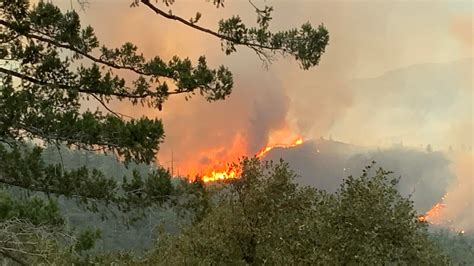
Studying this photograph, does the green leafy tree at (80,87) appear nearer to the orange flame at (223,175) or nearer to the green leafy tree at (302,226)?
the green leafy tree at (302,226)

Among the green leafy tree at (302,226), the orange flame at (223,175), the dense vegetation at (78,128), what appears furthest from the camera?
the orange flame at (223,175)

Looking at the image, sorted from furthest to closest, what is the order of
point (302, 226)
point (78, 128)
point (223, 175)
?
point (223, 175), point (302, 226), point (78, 128)

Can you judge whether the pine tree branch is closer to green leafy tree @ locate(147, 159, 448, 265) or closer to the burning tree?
the burning tree

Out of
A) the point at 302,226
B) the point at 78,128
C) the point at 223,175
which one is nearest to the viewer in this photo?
the point at 78,128

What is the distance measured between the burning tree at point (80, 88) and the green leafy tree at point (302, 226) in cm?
736

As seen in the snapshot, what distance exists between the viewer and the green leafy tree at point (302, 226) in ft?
56.8

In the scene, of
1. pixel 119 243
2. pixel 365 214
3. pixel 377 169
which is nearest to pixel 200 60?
pixel 365 214

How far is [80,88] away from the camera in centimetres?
1021

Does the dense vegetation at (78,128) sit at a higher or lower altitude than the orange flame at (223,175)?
lower

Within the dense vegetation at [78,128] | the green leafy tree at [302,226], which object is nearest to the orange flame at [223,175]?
the green leafy tree at [302,226]

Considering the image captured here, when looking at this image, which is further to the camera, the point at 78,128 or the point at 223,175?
the point at 223,175

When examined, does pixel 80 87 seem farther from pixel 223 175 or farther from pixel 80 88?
pixel 223 175

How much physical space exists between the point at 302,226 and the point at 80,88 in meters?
9.69

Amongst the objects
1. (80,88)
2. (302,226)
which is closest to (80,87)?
(80,88)
